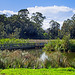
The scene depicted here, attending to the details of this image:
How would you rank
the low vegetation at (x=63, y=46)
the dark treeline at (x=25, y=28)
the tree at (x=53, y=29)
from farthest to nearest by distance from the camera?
the tree at (x=53, y=29) → the dark treeline at (x=25, y=28) → the low vegetation at (x=63, y=46)

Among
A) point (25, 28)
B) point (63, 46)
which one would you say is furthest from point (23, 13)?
point (63, 46)

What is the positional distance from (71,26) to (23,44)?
26.9 meters

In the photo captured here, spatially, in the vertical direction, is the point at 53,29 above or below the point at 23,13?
below

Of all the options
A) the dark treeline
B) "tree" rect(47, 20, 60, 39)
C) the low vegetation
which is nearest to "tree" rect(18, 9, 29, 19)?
the dark treeline

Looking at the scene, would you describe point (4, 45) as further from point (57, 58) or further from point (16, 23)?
point (16, 23)

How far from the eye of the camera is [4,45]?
2097 cm

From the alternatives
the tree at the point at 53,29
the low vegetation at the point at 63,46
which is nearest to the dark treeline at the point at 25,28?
the tree at the point at 53,29

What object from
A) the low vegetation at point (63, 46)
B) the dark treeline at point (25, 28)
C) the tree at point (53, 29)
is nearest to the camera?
the low vegetation at point (63, 46)

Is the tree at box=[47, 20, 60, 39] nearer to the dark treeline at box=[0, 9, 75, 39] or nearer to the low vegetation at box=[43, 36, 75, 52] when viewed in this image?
the dark treeline at box=[0, 9, 75, 39]

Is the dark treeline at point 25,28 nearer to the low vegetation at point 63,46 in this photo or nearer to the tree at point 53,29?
the tree at point 53,29

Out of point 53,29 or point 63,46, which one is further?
point 53,29

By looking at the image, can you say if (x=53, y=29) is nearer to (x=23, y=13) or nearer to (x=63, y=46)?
(x=23, y=13)

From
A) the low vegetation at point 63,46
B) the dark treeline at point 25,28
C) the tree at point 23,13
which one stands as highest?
the tree at point 23,13

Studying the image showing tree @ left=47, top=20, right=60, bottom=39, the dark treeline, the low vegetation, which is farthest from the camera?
tree @ left=47, top=20, right=60, bottom=39
